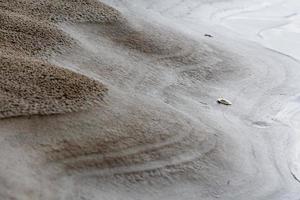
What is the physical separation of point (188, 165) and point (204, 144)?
0.41ft

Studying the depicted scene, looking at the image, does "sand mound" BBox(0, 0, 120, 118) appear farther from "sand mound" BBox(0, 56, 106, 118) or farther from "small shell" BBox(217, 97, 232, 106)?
"small shell" BBox(217, 97, 232, 106)

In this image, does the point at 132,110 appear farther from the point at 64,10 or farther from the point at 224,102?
the point at 64,10

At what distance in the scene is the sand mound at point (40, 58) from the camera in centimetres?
178

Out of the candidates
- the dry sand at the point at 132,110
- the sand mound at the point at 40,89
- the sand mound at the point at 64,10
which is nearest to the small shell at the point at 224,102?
the dry sand at the point at 132,110

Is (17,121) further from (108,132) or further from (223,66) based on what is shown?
(223,66)

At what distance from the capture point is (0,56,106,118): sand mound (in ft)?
5.74

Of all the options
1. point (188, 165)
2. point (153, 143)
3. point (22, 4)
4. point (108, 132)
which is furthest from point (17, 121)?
point (22, 4)

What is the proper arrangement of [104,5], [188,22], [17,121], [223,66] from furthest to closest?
[188,22] → [104,5] → [223,66] → [17,121]

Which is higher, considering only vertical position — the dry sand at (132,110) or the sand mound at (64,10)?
Result: the sand mound at (64,10)

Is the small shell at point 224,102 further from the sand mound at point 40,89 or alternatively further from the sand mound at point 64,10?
the sand mound at point 64,10

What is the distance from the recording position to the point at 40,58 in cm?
212

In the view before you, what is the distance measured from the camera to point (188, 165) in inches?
67.9

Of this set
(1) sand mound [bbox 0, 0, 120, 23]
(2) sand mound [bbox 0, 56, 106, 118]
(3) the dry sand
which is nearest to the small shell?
(3) the dry sand

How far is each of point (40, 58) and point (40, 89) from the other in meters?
0.31
